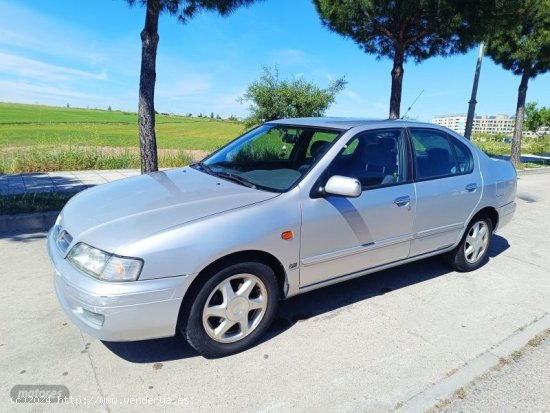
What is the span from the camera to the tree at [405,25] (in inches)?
373

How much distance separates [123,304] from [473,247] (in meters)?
3.82

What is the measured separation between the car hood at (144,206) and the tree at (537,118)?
141 feet

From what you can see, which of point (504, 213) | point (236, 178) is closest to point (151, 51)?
point (236, 178)

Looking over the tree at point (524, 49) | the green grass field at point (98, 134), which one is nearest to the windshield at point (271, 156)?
the green grass field at point (98, 134)

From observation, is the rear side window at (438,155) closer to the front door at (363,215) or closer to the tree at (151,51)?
the front door at (363,215)

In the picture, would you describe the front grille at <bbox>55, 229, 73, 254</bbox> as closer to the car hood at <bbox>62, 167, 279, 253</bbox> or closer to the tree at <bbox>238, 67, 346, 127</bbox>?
the car hood at <bbox>62, 167, 279, 253</bbox>

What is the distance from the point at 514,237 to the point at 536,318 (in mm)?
2921

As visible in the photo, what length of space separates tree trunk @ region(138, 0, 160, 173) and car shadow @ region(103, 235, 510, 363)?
16.1ft

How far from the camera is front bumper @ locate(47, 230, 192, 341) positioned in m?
2.38

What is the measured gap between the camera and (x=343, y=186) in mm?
2926

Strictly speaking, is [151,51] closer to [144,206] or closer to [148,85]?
[148,85]

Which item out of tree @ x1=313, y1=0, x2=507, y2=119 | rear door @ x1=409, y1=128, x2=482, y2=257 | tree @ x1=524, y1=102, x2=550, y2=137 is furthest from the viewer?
tree @ x1=524, y1=102, x2=550, y2=137

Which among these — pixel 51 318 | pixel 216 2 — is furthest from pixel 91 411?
pixel 216 2

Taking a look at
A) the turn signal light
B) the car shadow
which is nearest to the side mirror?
the turn signal light
